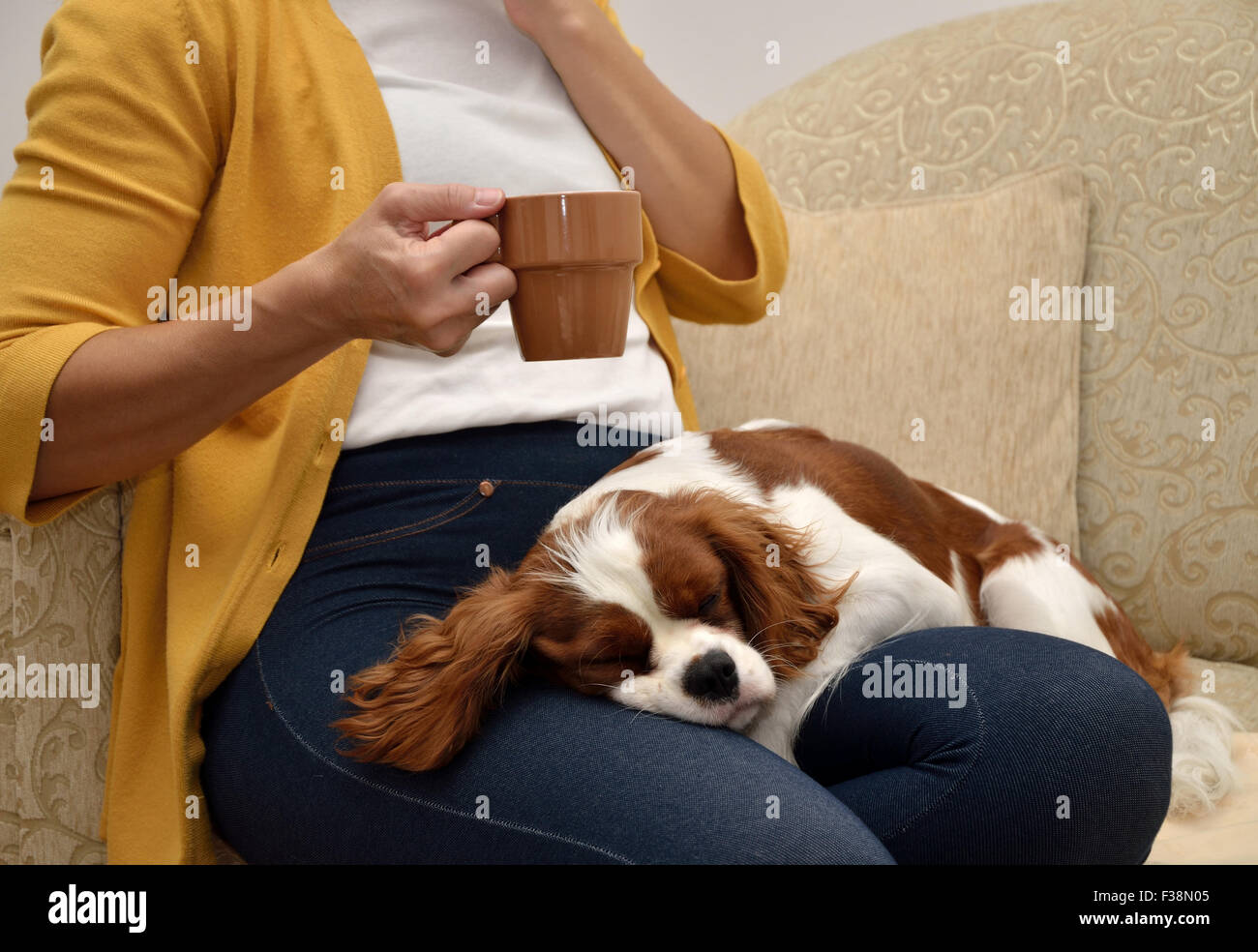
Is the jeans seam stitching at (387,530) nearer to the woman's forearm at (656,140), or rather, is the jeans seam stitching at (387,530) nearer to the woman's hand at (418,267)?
the woman's hand at (418,267)

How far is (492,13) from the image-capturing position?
61.3 inches

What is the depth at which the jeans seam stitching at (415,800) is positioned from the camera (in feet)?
3.25

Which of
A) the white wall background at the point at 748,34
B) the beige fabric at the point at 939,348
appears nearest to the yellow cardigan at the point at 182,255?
the beige fabric at the point at 939,348

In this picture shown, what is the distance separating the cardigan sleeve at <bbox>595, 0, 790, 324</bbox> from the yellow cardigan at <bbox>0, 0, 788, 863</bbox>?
491mm

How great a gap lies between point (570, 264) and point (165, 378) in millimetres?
460

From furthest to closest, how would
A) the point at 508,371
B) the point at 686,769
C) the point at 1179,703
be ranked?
the point at 1179,703 → the point at 508,371 → the point at 686,769

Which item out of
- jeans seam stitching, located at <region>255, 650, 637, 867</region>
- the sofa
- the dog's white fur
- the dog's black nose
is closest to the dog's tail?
the dog's white fur

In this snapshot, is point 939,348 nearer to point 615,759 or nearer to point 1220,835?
point 1220,835

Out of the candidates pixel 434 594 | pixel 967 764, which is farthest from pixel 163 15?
pixel 967 764

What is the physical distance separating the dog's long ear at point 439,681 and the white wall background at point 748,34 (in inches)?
79.0

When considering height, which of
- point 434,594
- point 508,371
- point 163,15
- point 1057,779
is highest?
point 163,15
